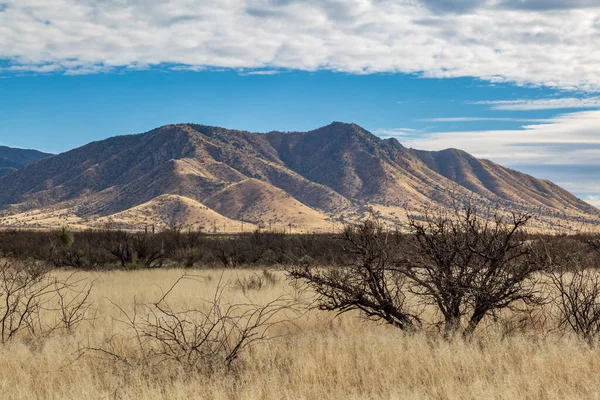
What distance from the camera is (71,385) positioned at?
6.48m

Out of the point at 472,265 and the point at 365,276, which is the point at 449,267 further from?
the point at 365,276

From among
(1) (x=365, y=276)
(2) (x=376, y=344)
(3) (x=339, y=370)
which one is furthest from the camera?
(1) (x=365, y=276)

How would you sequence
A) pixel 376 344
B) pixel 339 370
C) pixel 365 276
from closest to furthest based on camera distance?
pixel 339 370 → pixel 376 344 → pixel 365 276

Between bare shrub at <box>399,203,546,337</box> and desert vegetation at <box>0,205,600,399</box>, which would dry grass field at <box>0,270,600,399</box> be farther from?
bare shrub at <box>399,203,546,337</box>

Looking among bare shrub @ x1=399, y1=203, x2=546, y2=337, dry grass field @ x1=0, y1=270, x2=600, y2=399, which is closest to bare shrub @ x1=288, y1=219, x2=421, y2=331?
bare shrub @ x1=399, y1=203, x2=546, y2=337

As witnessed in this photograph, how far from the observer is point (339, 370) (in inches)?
266

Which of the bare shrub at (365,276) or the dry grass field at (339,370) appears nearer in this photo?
the dry grass field at (339,370)

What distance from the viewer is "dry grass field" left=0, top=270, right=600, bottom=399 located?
A: 5922mm

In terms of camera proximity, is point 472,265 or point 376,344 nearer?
point 376,344

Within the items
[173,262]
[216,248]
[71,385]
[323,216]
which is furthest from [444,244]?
[323,216]

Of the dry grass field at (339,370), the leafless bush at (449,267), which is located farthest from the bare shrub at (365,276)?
the dry grass field at (339,370)

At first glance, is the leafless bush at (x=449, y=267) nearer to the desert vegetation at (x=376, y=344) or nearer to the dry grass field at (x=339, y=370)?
the desert vegetation at (x=376, y=344)

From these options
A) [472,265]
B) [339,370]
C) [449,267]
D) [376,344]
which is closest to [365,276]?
[376,344]

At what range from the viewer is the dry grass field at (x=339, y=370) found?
5.92 m
